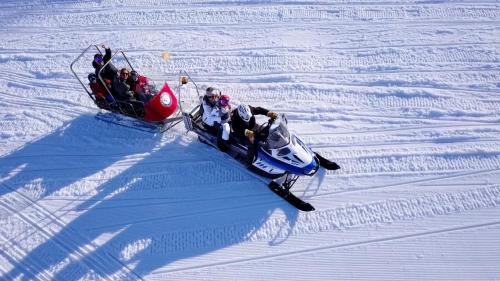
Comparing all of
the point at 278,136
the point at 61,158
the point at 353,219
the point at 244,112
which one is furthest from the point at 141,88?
the point at 353,219

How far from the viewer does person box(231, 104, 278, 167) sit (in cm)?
874

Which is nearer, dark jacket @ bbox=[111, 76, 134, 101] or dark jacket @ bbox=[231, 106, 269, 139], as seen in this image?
dark jacket @ bbox=[231, 106, 269, 139]

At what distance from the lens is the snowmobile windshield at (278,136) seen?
8586mm

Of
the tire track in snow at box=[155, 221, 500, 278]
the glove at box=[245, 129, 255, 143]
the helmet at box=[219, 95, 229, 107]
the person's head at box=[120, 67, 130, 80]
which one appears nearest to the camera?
the tire track in snow at box=[155, 221, 500, 278]

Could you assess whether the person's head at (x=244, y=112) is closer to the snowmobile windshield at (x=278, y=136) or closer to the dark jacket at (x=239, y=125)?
the dark jacket at (x=239, y=125)

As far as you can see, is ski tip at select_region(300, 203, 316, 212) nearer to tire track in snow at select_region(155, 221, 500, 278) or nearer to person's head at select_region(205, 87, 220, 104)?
tire track in snow at select_region(155, 221, 500, 278)

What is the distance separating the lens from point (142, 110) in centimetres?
990

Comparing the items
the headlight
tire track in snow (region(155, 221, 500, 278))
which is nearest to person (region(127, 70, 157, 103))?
the headlight

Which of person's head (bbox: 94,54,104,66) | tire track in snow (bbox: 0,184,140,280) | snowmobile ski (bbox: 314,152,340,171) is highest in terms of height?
person's head (bbox: 94,54,104,66)

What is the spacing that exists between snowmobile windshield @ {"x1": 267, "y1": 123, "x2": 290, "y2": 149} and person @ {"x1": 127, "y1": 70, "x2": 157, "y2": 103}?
3.03m

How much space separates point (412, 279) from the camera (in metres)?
8.05

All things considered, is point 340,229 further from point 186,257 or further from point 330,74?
point 330,74

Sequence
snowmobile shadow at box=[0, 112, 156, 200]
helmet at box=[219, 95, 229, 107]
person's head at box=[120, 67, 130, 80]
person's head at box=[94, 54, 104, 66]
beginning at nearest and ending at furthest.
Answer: helmet at box=[219, 95, 229, 107], snowmobile shadow at box=[0, 112, 156, 200], person's head at box=[94, 54, 104, 66], person's head at box=[120, 67, 130, 80]

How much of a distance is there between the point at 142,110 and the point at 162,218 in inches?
98.4
